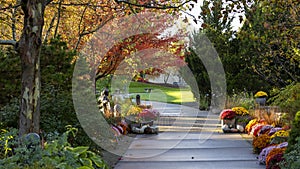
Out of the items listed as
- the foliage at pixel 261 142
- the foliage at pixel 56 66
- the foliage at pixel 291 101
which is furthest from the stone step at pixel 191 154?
the foliage at pixel 56 66

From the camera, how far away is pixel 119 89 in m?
15.8

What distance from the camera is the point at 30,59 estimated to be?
4.54 m

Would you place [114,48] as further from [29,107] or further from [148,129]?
[29,107]

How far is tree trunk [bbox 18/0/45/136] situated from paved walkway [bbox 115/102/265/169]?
109 inches

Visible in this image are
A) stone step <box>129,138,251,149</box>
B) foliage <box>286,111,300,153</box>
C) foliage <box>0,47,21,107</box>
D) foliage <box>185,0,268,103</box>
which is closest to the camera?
foliage <box>286,111,300,153</box>

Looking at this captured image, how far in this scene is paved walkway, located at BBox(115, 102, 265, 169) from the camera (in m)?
7.19

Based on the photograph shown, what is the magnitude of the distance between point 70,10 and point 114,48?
4.73ft

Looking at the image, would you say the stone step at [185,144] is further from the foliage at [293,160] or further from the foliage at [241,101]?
the foliage at [241,101]

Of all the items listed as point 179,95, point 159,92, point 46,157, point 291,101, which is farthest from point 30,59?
point 179,95

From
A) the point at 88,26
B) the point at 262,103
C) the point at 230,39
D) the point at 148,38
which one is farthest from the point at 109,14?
the point at 230,39

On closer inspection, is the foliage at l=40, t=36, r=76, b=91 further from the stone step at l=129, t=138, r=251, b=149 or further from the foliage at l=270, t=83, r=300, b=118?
the foliage at l=270, t=83, r=300, b=118

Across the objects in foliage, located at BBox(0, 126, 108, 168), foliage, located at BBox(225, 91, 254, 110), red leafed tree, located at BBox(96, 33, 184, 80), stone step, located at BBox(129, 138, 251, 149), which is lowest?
stone step, located at BBox(129, 138, 251, 149)

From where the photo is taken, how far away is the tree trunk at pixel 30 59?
4.49 m

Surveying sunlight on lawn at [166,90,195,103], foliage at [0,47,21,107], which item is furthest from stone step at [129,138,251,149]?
sunlight on lawn at [166,90,195,103]
